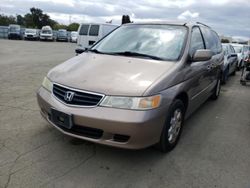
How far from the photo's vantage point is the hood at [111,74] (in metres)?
2.80

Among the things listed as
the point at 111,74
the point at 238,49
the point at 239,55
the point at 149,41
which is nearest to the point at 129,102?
the point at 111,74

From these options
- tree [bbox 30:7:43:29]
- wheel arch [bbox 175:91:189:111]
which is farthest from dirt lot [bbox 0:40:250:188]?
tree [bbox 30:7:43:29]

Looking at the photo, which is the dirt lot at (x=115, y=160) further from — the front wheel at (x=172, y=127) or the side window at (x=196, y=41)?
the side window at (x=196, y=41)

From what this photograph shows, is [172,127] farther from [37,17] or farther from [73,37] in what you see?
[37,17]

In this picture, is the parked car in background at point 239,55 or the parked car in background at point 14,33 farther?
the parked car in background at point 14,33

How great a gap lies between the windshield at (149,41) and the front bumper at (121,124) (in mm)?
1097

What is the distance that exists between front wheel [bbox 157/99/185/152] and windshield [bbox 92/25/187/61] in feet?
2.24

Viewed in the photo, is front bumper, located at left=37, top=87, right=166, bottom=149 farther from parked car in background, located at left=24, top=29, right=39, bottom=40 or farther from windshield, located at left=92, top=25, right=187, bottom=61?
parked car in background, located at left=24, top=29, right=39, bottom=40

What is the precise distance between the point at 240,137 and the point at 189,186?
5.93 feet

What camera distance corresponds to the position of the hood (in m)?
2.80

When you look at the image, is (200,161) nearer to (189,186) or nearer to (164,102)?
(189,186)

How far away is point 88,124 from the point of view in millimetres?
2748

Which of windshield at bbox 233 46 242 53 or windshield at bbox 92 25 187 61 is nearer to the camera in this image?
windshield at bbox 92 25 187 61

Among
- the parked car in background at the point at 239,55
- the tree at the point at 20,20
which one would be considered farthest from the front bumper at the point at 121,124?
the tree at the point at 20,20
